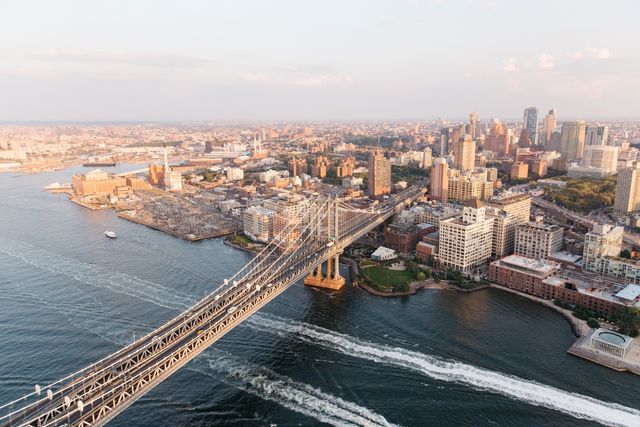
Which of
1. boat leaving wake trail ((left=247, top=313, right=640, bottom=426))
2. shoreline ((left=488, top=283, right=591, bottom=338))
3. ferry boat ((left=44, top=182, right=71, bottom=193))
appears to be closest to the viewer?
boat leaving wake trail ((left=247, top=313, right=640, bottom=426))

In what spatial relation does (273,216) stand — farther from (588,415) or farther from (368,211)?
(588,415)

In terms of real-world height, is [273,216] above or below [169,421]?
above

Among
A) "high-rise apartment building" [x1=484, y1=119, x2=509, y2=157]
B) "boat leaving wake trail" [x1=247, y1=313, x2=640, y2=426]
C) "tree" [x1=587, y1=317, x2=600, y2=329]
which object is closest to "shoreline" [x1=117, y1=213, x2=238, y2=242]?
"boat leaving wake trail" [x1=247, y1=313, x2=640, y2=426]

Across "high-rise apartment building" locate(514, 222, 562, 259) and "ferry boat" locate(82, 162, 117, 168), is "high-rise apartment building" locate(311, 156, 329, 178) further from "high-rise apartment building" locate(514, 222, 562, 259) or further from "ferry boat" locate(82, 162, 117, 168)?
"ferry boat" locate(82, 162, 117, 168)

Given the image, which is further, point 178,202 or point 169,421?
point 178,202

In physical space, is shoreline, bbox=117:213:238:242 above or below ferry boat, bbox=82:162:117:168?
below

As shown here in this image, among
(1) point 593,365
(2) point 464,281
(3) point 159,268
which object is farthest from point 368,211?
(1) point 593,365
